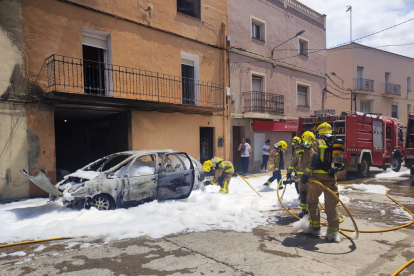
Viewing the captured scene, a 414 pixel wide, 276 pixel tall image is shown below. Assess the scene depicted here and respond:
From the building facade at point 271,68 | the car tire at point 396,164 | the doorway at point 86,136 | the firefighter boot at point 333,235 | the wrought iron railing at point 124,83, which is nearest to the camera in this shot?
the firefighter boot at point 333,235

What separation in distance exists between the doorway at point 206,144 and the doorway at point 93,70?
200 inches

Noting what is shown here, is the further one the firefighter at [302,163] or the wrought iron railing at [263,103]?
→ the wrought iron railing at [263,103]

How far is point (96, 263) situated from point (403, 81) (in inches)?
1235

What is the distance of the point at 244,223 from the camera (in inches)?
222

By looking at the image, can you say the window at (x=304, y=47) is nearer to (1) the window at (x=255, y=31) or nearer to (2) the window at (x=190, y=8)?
(1) the window at (x=255, y=31)

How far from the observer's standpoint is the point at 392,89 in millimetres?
26453

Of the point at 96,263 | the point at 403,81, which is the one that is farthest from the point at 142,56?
the point at 403,81

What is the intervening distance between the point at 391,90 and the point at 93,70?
85.4 feet

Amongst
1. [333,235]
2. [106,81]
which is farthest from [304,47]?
[333,235]

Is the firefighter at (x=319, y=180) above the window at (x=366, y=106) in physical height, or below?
below

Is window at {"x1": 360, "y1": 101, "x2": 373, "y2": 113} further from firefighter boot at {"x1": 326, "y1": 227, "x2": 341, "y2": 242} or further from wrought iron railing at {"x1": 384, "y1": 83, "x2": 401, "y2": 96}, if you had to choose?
firefighter boot at {"x1": 326, "y1": 227, "x2": 341, "y2": 242}

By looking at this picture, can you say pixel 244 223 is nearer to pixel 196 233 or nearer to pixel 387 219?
pixel 196 233

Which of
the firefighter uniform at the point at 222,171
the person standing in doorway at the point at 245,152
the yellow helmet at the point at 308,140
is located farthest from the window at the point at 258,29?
the yellow helmet at the point at 308,140

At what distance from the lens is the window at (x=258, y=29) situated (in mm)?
15457
